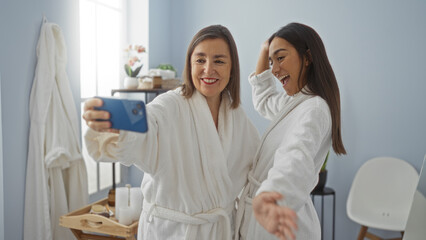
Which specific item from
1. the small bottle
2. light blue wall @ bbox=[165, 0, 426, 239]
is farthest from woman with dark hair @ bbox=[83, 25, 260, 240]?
light blue wall @ bbox=[165, 0, 426, 239]

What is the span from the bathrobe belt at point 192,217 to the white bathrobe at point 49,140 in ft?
3.18

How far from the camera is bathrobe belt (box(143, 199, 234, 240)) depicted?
3.68ft

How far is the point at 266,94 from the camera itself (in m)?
1.56

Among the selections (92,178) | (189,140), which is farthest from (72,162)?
(189,140)

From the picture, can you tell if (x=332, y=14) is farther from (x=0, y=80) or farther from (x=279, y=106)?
(x=0, y=80)

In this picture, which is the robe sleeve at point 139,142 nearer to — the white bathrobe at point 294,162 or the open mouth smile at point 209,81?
the open mouth smile at point 209,81

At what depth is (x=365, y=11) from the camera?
Answer: 262 cm

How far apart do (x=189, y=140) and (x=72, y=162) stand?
1212 millimetres

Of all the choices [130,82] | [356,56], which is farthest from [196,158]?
[356,56]

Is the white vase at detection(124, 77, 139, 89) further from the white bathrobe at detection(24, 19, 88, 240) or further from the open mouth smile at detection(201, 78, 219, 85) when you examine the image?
the open mouth smile at detection(201, 78, 219, 85)

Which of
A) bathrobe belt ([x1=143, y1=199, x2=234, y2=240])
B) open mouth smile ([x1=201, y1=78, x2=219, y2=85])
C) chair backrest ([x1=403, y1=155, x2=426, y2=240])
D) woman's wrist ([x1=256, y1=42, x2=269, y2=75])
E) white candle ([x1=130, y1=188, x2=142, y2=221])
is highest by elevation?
woman's wrist ([x1=256, y1=42, x2=269, y2=75])

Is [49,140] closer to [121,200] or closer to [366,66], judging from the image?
[121,200]

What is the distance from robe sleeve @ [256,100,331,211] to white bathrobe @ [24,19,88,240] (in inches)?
53.5

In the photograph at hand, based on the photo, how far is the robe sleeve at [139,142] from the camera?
887mm
